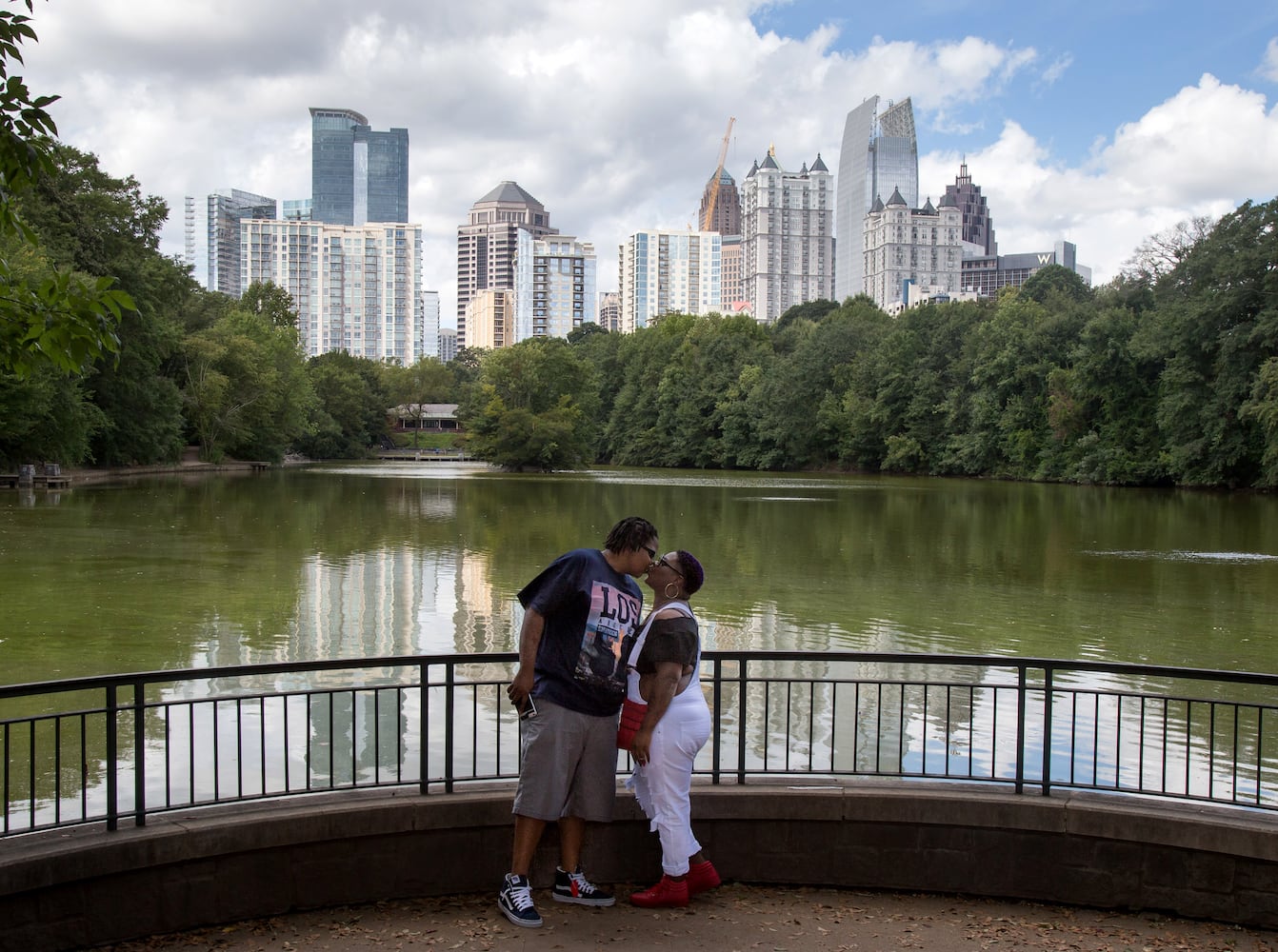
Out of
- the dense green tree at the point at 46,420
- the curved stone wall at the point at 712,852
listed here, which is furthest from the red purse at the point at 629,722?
the dense green tree at the point at 46,420

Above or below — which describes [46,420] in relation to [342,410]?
below

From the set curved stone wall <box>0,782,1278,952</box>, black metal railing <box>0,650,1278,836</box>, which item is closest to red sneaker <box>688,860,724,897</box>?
curved stone wall <box>0,782,1278,952</box>

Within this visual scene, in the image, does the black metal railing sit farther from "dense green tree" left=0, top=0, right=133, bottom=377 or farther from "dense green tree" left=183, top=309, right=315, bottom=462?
"dense green tree" left=183, top=309, right=315, bottom=462

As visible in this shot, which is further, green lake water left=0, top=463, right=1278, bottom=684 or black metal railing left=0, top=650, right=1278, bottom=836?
green lake water left=0, top=463, right=1278, bottom=684

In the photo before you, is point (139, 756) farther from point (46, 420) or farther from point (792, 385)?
point (792, 385)

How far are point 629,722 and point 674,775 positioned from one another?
0.31m

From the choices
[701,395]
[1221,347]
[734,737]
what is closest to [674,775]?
[734,737]

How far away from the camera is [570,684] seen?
5.05 m

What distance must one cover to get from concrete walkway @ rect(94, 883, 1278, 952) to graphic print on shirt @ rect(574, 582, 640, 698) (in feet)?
3.44

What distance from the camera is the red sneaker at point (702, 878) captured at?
5.25 metres

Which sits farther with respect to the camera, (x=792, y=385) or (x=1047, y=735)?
(x=792, y=385)

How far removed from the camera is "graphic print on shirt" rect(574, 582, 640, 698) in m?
5.02

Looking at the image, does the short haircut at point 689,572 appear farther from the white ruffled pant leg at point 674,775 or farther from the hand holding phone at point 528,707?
the hand holding phone at point 528,707

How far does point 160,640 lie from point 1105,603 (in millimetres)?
14573
